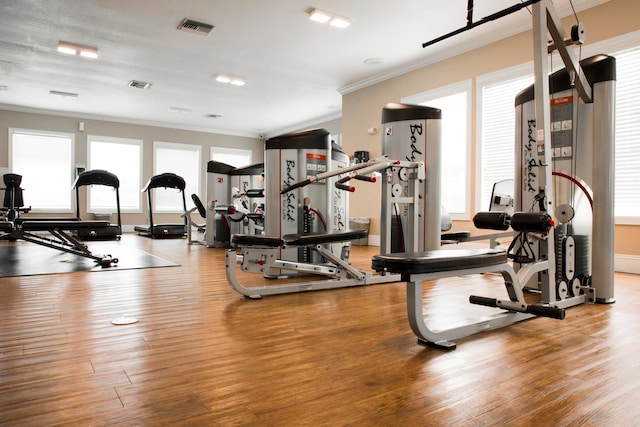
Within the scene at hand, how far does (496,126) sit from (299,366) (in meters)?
5.10

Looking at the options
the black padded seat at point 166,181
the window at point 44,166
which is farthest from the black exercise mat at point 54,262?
the window at point 44,166

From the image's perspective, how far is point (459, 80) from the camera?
20.5ft

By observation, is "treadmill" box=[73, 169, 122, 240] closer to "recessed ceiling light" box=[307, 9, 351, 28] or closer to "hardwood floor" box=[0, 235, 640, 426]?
"recessed ceiling light" box=[307, 9, 351, 28]

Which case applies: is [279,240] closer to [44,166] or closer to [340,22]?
[340,22]

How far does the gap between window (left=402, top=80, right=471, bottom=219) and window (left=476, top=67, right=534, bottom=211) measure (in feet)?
0.74

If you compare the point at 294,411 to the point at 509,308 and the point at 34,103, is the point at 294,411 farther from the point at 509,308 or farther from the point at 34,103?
the point at 34,103

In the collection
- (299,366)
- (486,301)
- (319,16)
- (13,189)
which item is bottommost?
(299,366)

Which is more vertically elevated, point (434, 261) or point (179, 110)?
point (179, 110)

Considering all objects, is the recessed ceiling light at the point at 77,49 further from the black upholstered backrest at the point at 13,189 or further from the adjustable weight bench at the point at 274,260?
the adjustable weight bench at the point at 274,260

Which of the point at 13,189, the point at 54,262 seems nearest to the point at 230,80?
the point at 13,189

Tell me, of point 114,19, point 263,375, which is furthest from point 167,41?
point 263,375

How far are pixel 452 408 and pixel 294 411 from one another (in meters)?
0.50

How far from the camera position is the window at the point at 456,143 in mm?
6156

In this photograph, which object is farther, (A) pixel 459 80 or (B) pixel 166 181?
(B) pixel 166 181
